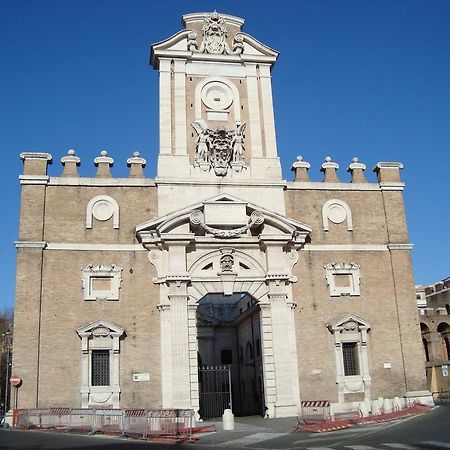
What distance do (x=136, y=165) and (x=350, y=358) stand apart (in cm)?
1234

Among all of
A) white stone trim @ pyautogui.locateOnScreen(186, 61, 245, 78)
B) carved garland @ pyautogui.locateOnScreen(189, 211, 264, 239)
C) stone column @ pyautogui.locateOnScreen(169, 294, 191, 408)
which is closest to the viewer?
stone column @ pyautogui.locateOnScreen(169, 294, 191, 408)

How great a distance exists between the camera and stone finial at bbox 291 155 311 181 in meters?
28.5

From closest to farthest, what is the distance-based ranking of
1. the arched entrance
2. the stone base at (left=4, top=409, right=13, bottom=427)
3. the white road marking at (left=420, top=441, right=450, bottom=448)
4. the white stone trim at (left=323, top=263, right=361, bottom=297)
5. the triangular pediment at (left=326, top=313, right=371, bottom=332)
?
the white road marking at (left=420, top=441, right=450, bottom=448), the stone base at (left=4, top=409, right=13, bottom=427), the arched entrance, the triangular pediment at (left=326, top=313, right=371, bottom=332), the white stone trim at (left=323, top=263, right=361, bottom=297)

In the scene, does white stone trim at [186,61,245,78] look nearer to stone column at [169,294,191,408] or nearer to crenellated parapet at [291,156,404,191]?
crenellated parapet at [291,156,404,191]

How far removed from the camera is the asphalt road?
47.8 ft

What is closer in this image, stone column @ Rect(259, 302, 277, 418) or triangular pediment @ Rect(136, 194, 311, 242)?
stone column @ Rect(259, 302, 277, 418)

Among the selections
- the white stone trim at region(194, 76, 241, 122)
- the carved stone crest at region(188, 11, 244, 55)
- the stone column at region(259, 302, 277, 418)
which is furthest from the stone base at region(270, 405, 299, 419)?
the carved stone crest at region(188, 11, 244, 55)

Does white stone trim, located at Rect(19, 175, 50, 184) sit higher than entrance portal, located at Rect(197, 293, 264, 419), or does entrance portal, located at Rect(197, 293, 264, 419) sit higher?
white stone trim, located at Rect(19, 175, 50, 184)

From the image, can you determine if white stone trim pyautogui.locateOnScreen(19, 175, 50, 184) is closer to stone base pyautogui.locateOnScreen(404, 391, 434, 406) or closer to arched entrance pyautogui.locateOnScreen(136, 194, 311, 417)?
arched entrance pyautogui.locateOnScreen(136, 194, 311, 417)

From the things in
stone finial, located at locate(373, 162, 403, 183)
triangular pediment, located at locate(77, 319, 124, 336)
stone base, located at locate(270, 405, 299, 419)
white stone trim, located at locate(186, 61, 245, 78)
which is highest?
white stone trim, located at locate(186, 61, 245, 78)

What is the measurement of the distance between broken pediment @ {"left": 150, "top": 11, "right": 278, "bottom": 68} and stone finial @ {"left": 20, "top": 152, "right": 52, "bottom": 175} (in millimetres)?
6985

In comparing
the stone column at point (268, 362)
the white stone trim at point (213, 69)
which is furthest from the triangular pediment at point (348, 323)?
the white stone trim at point (213, 69)

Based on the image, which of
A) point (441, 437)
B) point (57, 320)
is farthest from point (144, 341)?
point (441, 437)

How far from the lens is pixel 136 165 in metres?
27.4
